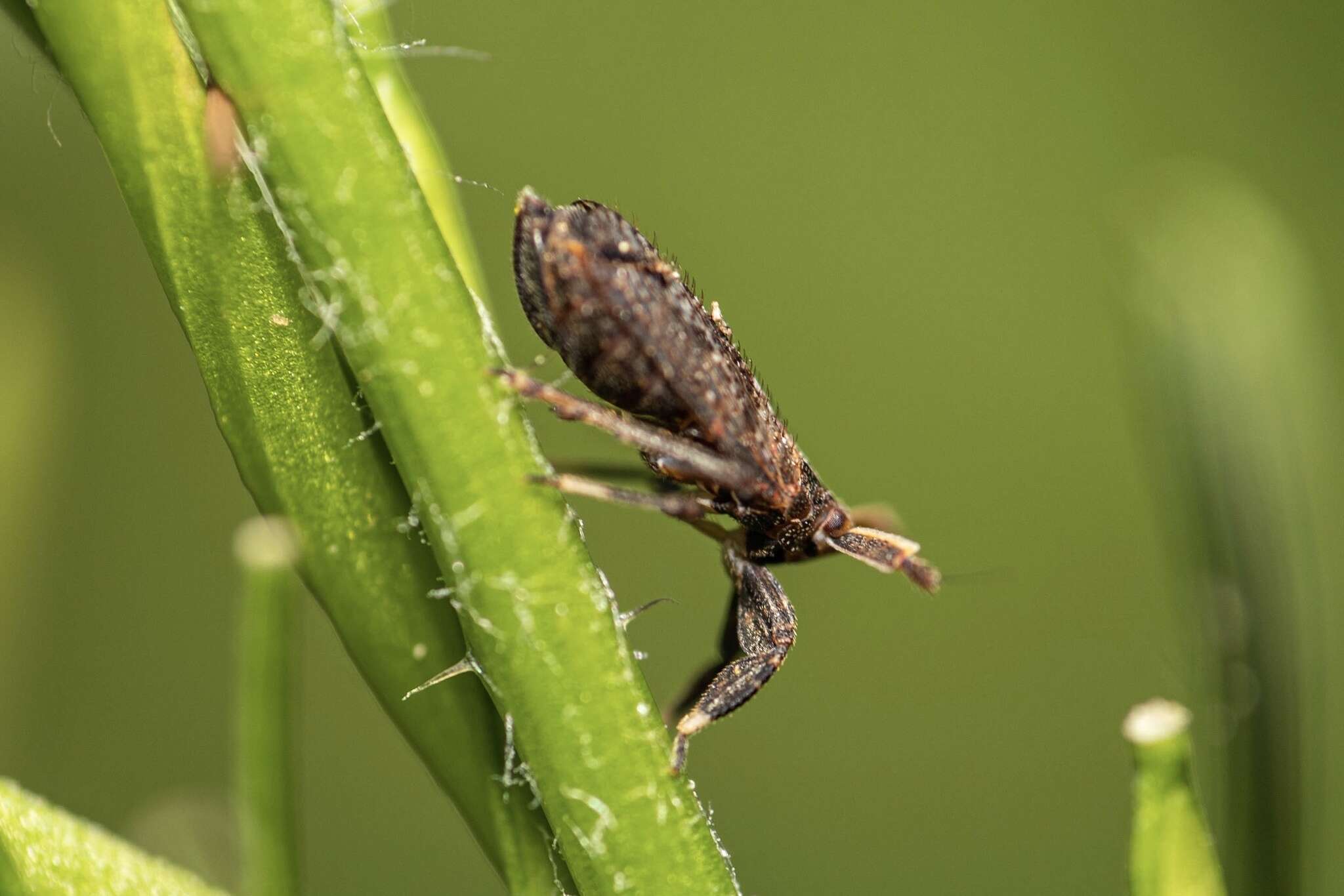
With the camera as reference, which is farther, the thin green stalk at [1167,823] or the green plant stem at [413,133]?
the green plant stem at [413,133]

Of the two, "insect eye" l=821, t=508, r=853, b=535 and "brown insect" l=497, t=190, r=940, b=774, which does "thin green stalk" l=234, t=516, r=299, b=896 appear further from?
"insect eye" l=821, t=508, r=853, b=535

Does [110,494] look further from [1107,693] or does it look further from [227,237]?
[1107,693]

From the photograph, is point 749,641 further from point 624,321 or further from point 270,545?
point 270,545

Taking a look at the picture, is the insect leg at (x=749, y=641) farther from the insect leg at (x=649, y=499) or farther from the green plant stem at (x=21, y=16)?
the green plant stem at (x=21, y=16)

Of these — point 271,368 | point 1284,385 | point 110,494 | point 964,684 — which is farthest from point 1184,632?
point 110,494

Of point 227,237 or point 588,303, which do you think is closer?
point 227,237

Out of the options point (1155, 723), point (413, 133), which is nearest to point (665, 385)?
point (413, 133)

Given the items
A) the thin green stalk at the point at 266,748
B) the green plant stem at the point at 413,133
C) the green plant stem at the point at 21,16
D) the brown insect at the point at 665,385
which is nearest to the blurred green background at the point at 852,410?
the brown insect at the point at 665,385
